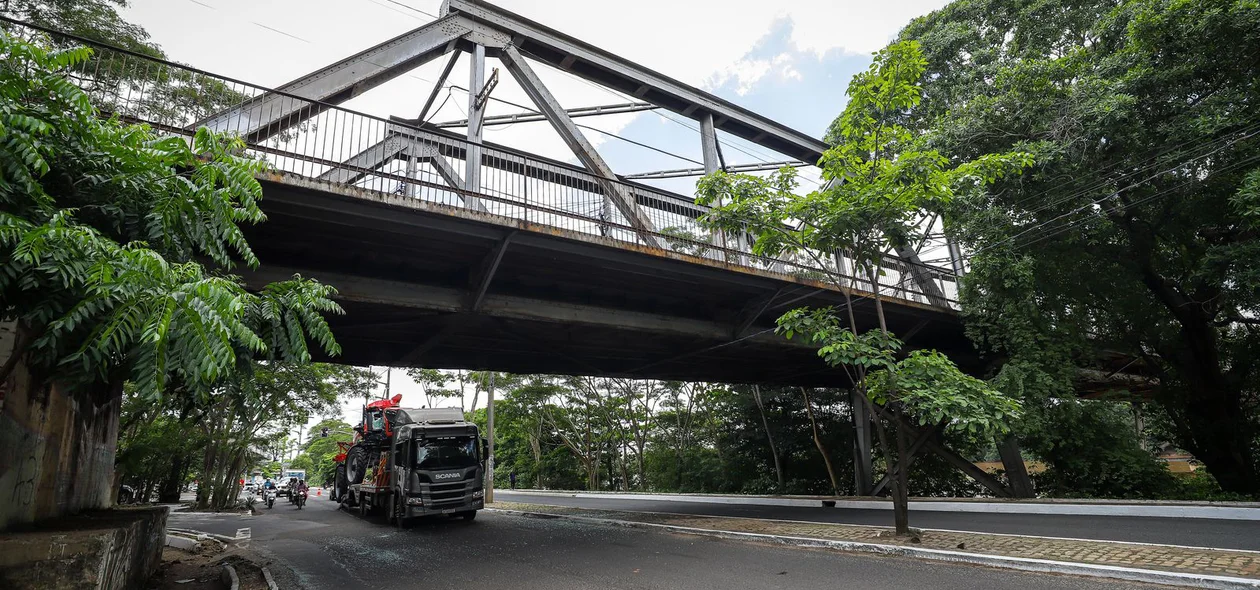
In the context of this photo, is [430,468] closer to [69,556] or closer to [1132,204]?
[69,556]

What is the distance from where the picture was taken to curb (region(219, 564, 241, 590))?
25.3 feet

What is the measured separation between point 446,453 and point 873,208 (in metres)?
12.2

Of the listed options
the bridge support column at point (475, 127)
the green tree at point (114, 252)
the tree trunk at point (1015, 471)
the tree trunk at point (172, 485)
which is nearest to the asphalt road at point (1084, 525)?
the tree trunk at point (1015, 471)

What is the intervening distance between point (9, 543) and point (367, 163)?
928cm

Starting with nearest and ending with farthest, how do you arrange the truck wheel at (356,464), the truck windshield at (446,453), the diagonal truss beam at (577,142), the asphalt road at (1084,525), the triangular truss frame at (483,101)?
the asphalt road at (1084,525) → the triangular truss frame at (483,101) → the diagonal truss beam at (577,142) → the truck windshield at (446,453) → the truck wheel at (356,464)

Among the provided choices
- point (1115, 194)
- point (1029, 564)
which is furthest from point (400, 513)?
point (1115, 194)

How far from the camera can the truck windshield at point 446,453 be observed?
15430mm

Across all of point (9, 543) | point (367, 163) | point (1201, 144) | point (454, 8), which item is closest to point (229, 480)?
point (367, 163)

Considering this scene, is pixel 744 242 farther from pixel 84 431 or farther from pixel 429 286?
pixel 84 431

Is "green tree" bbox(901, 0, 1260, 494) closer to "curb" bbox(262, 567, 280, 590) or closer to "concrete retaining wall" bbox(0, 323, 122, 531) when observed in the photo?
"curb" bbox(262, 567, 280, 590)

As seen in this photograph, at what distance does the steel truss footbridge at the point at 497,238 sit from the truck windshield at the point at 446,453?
2.28 meters

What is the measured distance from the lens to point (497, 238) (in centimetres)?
1013

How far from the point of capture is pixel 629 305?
557 inches

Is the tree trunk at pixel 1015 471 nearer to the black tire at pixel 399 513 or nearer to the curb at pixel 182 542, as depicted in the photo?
the black tire at pixel 399 513
